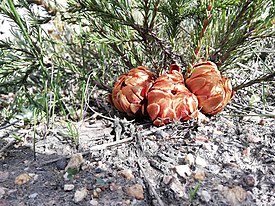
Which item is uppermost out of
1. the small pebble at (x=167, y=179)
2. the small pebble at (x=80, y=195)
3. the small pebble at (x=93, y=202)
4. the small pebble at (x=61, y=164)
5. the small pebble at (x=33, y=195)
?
the small pebble at (x=61, y=164)

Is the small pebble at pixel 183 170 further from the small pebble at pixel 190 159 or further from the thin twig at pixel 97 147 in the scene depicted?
the thin twig at pixel 97 147

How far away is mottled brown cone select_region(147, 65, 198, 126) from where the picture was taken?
1060mm

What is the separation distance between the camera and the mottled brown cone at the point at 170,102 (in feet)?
3.48

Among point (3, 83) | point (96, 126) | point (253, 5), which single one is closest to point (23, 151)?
point (96, 126)

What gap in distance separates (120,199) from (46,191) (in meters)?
0.20

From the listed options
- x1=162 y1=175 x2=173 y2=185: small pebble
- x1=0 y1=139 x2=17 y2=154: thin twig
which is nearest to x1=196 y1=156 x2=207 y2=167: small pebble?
x1=162 y1=175 x2=173 y2=185: small pebble

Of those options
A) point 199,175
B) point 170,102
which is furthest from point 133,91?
point 199,175

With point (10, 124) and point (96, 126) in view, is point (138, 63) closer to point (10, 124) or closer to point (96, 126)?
point (96, 126)

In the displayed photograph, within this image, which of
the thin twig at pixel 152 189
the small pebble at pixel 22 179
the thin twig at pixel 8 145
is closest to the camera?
the thin twig at pixel 152 189

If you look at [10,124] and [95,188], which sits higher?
[10,124]

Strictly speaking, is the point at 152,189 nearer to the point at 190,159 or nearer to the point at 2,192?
the point at 190,159

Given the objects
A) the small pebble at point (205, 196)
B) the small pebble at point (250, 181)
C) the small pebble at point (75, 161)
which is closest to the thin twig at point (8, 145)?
the small pebble at point (75, 161)

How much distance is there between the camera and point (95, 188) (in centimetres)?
86

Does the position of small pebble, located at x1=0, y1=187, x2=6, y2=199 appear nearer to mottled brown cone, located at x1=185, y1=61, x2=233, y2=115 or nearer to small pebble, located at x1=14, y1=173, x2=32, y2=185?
small pebble, located at x1=14, y1=173, x2=32, y2=185
